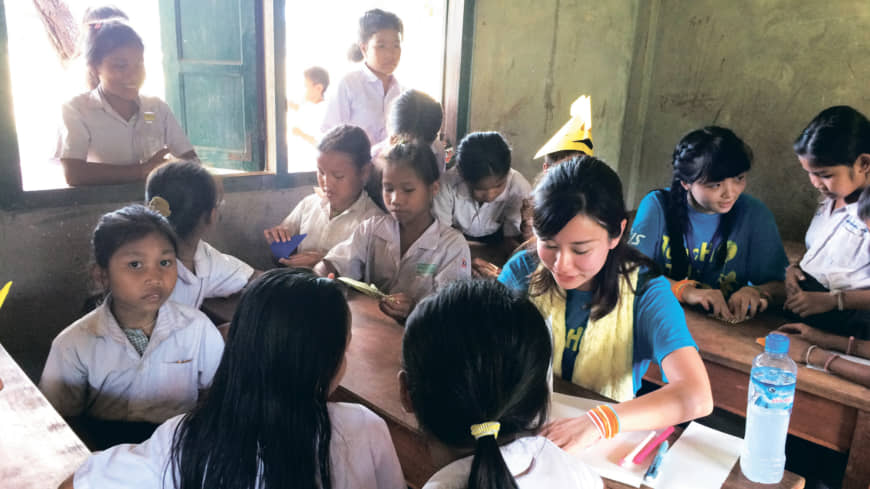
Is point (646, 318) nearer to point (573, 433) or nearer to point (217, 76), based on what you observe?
point (573, 433)

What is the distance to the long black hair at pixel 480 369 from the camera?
2.43 feet

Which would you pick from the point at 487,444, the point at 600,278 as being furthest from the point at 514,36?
the point at 487,444

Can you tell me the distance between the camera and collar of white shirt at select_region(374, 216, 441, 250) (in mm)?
1995

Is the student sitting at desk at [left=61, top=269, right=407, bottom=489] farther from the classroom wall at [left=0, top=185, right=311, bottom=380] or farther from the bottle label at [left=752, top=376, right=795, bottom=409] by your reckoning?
the classroom wall at [left=0, top=185, right=311, bottom=380]

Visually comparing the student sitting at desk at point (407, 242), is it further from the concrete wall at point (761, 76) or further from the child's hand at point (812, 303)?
the concrete wall at point (761, 76)

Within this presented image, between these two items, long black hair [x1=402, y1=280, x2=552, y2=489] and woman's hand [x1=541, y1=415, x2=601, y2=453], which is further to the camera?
woman's hand [x1=541, y1=415, x2=601, y2=453]

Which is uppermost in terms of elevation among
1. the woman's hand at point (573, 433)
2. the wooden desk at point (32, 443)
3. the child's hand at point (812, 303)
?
the child's hand at point (812, 303)

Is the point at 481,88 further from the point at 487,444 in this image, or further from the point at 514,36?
the point at 487,444

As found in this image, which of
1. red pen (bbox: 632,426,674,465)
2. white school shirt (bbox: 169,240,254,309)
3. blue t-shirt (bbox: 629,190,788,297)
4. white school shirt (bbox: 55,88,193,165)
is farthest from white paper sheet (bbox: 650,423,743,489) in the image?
white school shirt (bbox: 55,88,193,165)

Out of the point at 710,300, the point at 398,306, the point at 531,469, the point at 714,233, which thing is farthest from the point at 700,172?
the point at 531,469

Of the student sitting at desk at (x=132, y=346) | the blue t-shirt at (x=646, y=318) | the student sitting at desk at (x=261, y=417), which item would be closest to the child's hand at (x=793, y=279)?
the blue t-shirt at (x=646, y=318)

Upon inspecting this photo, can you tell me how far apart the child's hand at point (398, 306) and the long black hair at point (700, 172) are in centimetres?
100

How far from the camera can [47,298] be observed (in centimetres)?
238

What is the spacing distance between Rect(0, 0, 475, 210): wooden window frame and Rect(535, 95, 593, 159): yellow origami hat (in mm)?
1120
